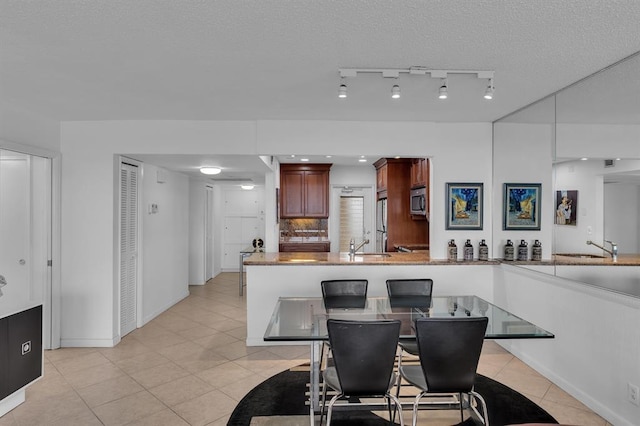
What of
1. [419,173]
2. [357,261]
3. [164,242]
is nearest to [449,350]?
[357,261]

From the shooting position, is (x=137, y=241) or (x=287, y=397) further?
(x=137, y=241)

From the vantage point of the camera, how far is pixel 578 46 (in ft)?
7.75

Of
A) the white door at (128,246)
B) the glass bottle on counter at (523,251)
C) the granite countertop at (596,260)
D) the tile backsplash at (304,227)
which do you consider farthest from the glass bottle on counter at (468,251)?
the white door at (128,246)

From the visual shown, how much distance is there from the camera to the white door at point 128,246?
4.57m

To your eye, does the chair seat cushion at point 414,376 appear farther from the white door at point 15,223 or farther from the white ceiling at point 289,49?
the white door at point 15,223

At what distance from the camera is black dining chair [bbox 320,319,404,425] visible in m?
2.21

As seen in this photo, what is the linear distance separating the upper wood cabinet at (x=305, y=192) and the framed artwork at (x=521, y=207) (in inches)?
148

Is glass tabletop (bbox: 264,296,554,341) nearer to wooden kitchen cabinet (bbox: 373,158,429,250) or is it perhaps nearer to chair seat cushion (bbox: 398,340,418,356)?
chair seat cushion (bbox: 398,340,418,356)

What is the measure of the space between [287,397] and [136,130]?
3.22m

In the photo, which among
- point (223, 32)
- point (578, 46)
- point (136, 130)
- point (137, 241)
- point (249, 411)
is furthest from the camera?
point (137, 241)

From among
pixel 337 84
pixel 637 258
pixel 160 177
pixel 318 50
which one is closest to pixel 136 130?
pixel 160 177

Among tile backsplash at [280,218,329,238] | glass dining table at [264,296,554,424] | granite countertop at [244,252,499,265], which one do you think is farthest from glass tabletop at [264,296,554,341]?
tile backsplash at [280,218,329,238]

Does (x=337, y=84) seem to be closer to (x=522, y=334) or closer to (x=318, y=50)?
(x=318, y=50)

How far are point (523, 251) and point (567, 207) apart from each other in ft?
3.36
